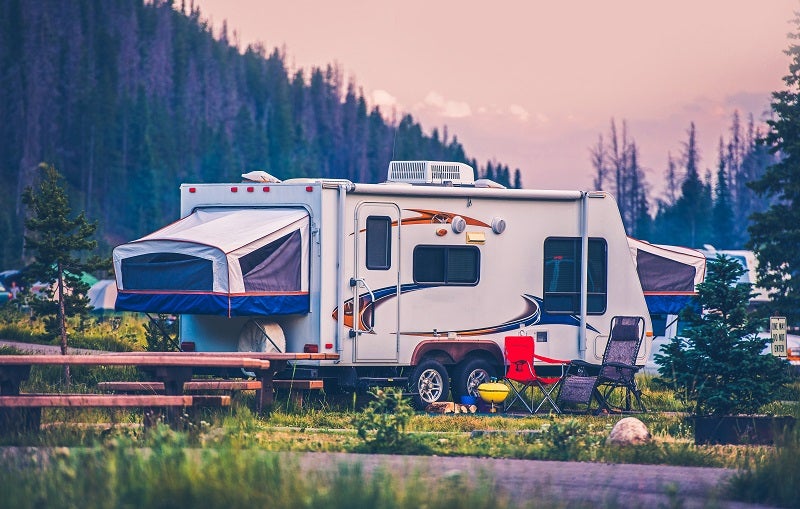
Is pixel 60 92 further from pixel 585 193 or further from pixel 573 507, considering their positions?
pixel 573 507

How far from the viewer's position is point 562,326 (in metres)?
17.0

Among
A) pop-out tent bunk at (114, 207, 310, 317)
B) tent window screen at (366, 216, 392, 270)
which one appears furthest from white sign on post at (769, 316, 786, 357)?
pop-out tent bunk at (114, 207, 310, 317)

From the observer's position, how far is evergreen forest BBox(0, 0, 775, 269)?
80688mm

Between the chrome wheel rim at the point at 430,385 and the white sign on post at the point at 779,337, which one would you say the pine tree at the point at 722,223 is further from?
the chrome wheel rim at the point at 430,385

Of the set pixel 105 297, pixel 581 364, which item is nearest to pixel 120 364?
pixel 581 364

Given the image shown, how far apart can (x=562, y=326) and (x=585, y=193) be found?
173 centimetres

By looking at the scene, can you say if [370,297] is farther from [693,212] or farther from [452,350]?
[693,212]

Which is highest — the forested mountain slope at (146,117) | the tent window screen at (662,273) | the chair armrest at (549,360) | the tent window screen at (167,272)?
the forested mountain slope at (146,117)

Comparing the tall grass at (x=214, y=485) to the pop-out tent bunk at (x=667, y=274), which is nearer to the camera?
the tall grass at (x=214, y=485)

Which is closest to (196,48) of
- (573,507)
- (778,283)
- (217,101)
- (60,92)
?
(217,101)

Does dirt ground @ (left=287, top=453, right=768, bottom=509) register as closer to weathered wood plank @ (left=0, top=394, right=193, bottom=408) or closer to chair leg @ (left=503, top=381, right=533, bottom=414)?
weathered wood plank @ (left=0, top=394, right=193, bottom=408)

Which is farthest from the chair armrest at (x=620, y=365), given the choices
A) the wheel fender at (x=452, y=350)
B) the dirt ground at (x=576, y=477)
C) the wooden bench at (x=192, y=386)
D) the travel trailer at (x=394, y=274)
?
the dirt ground at (x=576, y=477)

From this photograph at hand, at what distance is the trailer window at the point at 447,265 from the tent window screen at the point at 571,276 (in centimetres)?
105

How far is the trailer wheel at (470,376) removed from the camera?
1636cm
